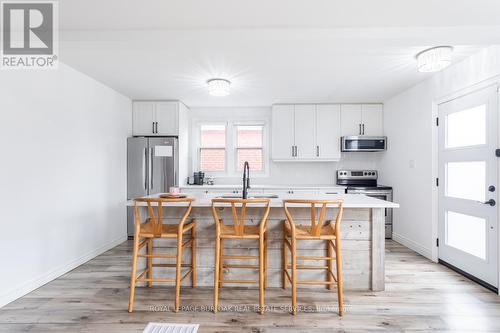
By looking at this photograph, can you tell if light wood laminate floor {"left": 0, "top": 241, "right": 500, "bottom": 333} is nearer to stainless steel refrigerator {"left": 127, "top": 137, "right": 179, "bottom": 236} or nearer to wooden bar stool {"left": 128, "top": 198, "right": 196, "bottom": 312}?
wooden bar stool {"left": 128, "top": 198, "right": 196, "bottom": 312}

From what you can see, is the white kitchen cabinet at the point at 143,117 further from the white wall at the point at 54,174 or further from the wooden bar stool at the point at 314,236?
the wooden bar stool at the point at 314,236

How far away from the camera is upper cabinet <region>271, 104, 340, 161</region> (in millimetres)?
5066

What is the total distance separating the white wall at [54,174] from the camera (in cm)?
253

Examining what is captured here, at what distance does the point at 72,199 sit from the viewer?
333 centimetres

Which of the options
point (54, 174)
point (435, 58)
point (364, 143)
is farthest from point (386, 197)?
point (54, 174)

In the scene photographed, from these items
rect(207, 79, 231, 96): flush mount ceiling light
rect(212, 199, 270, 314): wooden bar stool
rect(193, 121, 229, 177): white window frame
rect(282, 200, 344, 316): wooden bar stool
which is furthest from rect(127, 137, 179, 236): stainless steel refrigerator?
rect(282, 200, 344, 316): wooden bar stool

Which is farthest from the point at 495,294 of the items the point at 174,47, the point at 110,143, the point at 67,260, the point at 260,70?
the point at 110,143

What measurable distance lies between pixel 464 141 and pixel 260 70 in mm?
2548

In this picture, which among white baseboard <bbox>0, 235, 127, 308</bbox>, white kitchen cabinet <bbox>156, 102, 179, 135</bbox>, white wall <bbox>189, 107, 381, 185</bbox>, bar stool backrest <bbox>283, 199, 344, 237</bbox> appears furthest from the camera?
white wall <bbox>189, 107, 381, 185</bbox>

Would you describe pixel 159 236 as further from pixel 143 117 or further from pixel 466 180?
pixel 466 180

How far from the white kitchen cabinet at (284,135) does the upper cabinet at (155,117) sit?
185 cm

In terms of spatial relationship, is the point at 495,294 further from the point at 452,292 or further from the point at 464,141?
the point at 464,141

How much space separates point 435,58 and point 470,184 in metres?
1.45

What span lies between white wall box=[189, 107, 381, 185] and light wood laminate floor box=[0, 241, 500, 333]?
100 inches
